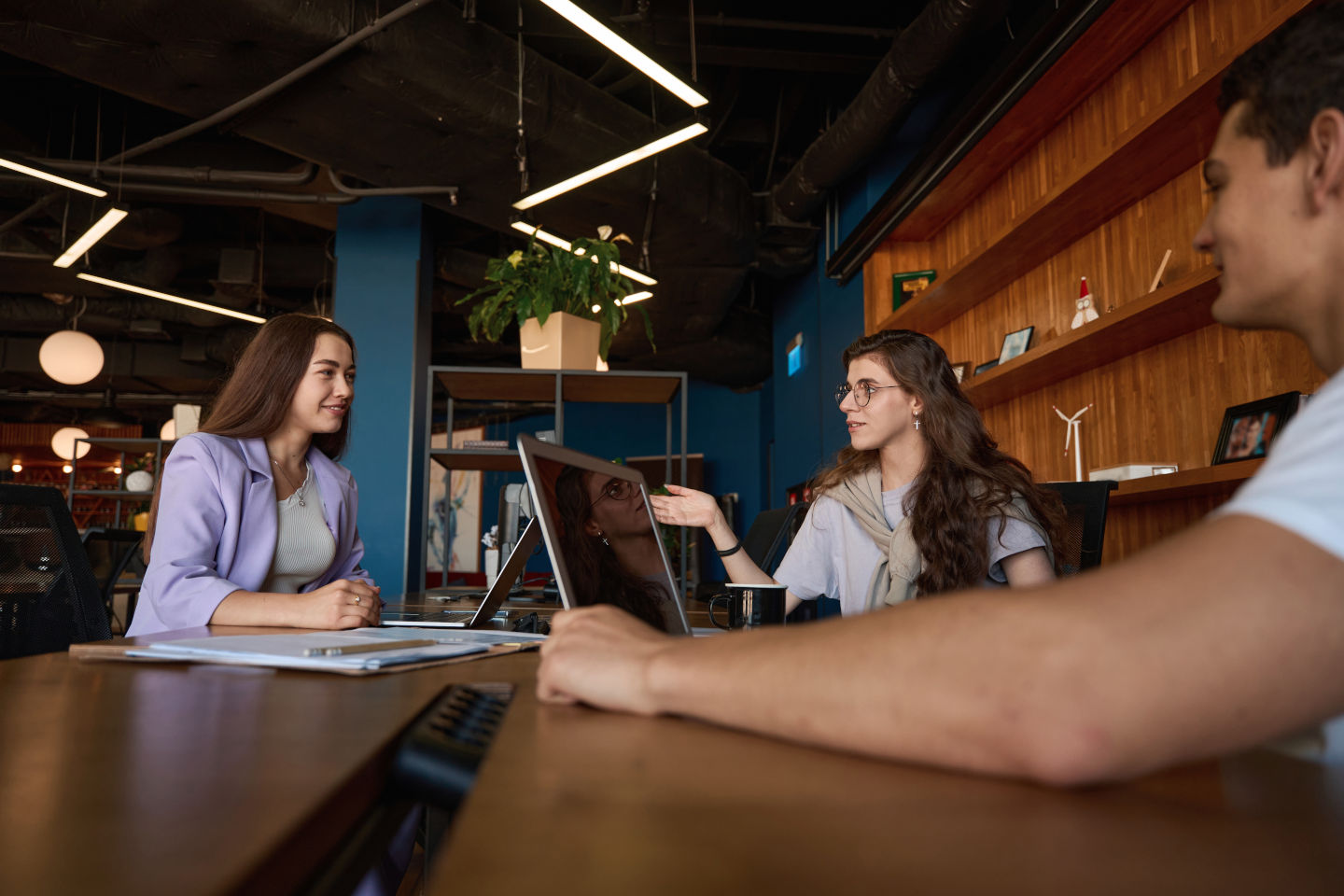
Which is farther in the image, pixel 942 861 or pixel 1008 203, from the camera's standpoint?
pixel 1008 203

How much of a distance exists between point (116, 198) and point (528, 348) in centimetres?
393

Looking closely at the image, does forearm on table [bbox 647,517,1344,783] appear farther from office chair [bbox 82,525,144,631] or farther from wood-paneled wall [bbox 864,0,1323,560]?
office chair [bbox 82,525,144,631]

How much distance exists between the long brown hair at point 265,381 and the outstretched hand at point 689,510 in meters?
0.94

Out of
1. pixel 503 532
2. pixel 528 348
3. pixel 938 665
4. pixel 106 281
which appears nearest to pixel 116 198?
pixel 106 281

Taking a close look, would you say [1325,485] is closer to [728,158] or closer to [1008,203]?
[1008,203]

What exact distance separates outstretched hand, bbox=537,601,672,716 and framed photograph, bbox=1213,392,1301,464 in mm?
2230

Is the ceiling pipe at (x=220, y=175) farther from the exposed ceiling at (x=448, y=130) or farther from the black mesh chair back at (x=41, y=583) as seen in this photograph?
the black mesh chair back at (x=41, y=583)

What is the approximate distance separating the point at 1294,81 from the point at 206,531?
Result: 1.85 meters

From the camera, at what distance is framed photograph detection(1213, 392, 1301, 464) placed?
2.32 metres

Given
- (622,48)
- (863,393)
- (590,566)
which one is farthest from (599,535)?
(622,48)

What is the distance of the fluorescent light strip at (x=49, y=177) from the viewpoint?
4.49 metres

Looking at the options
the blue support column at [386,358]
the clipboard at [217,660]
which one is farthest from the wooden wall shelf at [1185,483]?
the blue support column at [386,358]

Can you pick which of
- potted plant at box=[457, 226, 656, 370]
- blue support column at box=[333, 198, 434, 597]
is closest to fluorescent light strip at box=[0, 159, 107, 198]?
blue support column at box=[333, 198, 434, 597]

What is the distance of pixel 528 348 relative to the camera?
3.74 metres
